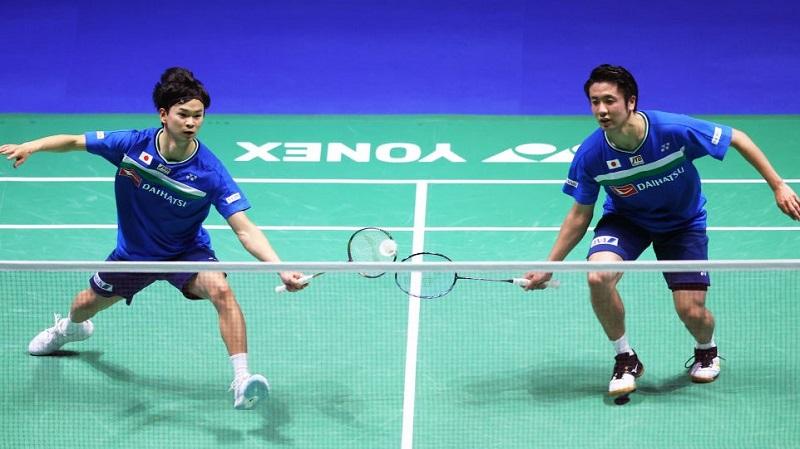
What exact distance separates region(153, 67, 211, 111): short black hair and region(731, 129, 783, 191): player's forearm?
2782 mm

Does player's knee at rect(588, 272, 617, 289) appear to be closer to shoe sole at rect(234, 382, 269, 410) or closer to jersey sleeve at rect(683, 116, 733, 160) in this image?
jersey sleeve at rect(683, 116, 733, 160)

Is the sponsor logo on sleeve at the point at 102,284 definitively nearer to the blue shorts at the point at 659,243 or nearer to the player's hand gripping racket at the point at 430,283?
the player's hand gripping racket at the point at 430,283

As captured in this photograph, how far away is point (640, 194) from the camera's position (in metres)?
6.97

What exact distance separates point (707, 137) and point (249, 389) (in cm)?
268

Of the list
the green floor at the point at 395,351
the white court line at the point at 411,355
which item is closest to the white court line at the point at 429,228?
the green floor at the point at 395,351

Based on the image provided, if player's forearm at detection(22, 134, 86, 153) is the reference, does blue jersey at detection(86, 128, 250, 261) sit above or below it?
below

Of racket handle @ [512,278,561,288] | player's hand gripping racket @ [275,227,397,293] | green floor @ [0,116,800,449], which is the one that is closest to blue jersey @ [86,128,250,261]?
player's hand gripping racket @ [275,227,397,293]

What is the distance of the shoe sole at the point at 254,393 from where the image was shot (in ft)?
21.6

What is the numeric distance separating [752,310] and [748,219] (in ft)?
6.32

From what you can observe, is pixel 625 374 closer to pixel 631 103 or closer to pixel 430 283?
pixel 430 283

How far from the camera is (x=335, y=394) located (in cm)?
702

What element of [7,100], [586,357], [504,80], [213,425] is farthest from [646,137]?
[7,100]

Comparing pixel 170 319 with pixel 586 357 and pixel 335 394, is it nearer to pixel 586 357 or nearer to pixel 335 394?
pixel 335 394

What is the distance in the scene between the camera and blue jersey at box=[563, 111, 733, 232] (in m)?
6.83
